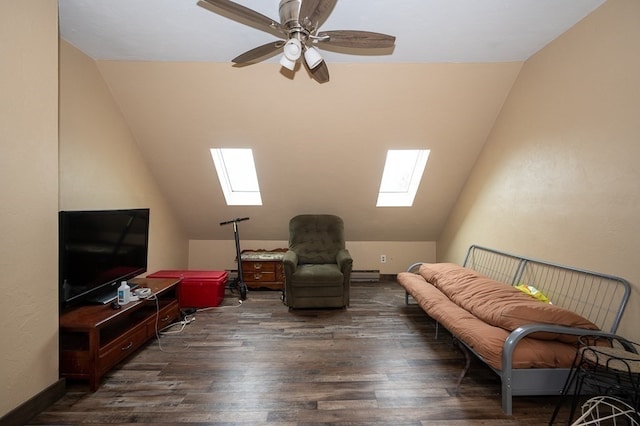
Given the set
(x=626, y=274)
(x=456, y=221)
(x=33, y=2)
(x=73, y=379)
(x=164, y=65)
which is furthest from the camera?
(x=456, y=221)

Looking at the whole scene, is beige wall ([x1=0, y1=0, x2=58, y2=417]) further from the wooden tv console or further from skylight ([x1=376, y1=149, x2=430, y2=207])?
skylight ([x1=376, y1=149, x2=430, y2=207])

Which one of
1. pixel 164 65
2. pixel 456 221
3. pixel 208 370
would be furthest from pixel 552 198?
pixel 164 65

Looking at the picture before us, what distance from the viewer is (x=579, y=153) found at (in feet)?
6.81

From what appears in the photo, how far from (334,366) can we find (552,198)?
7.49ft

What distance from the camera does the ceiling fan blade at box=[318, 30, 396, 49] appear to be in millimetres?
1577

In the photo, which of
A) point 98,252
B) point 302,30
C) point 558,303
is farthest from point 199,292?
point 558,303

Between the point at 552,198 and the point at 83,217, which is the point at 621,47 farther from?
the point at 83,217

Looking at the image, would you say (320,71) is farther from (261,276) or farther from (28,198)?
(261,276)

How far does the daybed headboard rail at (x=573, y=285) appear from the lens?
6.00ft

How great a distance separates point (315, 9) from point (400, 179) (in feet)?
10.6

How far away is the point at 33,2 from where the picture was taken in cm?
164

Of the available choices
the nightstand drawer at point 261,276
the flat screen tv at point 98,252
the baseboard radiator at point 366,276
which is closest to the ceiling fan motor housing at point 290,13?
the flat screen tv at point 98,252

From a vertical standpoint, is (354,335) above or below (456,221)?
below

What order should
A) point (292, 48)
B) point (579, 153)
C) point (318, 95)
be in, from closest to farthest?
point (292, 48), point (579, 153), point (318, 95)
